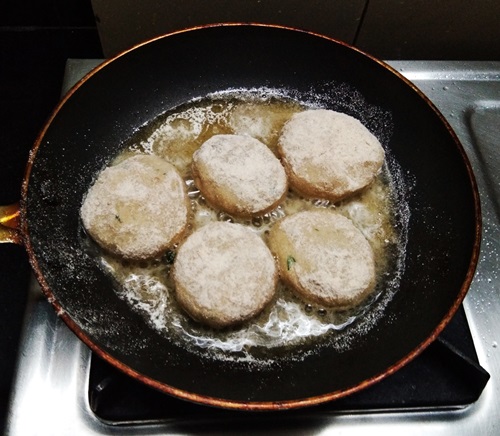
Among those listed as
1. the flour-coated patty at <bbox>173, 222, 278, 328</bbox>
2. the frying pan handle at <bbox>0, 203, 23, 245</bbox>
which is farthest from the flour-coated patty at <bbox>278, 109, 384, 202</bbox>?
the frying pan handle at <bbox>0, 203, 23, 245</bbox>

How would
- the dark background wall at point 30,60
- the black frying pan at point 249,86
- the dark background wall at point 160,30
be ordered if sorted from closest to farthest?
the black frying pan at point 249,86 → the dark background wall at point 160,30 → the dark background wall at point 30,60

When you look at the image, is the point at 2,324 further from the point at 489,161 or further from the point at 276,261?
the point at 489,161

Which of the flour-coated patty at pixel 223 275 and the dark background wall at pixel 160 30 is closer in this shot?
the flour-coated patty at pixel 223 275

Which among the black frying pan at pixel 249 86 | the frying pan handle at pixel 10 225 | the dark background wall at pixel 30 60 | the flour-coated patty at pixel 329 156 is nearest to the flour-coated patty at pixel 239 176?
the flour-coated patty at pixel 329 156

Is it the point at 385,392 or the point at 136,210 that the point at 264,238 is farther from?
the point at 385,392

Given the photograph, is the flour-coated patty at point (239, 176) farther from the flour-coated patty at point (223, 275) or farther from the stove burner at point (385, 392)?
the stove burner at point (385, 392)

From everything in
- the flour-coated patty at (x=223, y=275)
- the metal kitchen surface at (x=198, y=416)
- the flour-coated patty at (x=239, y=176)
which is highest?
the flour-coated patty at (x=239, y=176)

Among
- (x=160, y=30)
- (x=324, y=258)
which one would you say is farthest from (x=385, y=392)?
(x=160, y=30)
